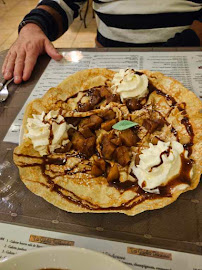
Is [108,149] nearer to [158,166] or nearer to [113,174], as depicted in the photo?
[113,174]

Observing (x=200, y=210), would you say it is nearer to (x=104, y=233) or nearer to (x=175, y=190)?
(x=175, y=190)

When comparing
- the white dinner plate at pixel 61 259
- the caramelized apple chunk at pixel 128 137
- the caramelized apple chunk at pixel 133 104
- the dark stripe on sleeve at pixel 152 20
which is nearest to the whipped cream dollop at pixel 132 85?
the caramelized apple chunk at pixel 133 104

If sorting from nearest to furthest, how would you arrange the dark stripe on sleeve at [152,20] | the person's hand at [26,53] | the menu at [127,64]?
the menu at [127,64], the dark stripe on sleeve at [152,20], the person's hand at [26,53]

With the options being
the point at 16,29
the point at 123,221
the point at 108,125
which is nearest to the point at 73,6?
the point at 108,125

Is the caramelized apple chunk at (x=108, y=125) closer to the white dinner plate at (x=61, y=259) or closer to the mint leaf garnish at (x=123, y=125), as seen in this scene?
the mint leaf garnish at (x=123, y=125)

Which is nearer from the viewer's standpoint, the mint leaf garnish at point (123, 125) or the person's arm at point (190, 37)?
the mint leaf garnish at point (123, 125)

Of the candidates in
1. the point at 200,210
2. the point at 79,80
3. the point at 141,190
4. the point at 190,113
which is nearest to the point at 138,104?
the point at 190,113

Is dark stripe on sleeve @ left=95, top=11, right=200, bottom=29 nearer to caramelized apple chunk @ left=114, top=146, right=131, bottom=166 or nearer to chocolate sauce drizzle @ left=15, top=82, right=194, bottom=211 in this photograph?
chocolate sauce drizzle @ left=15, top=82, right=194, bottom=211
